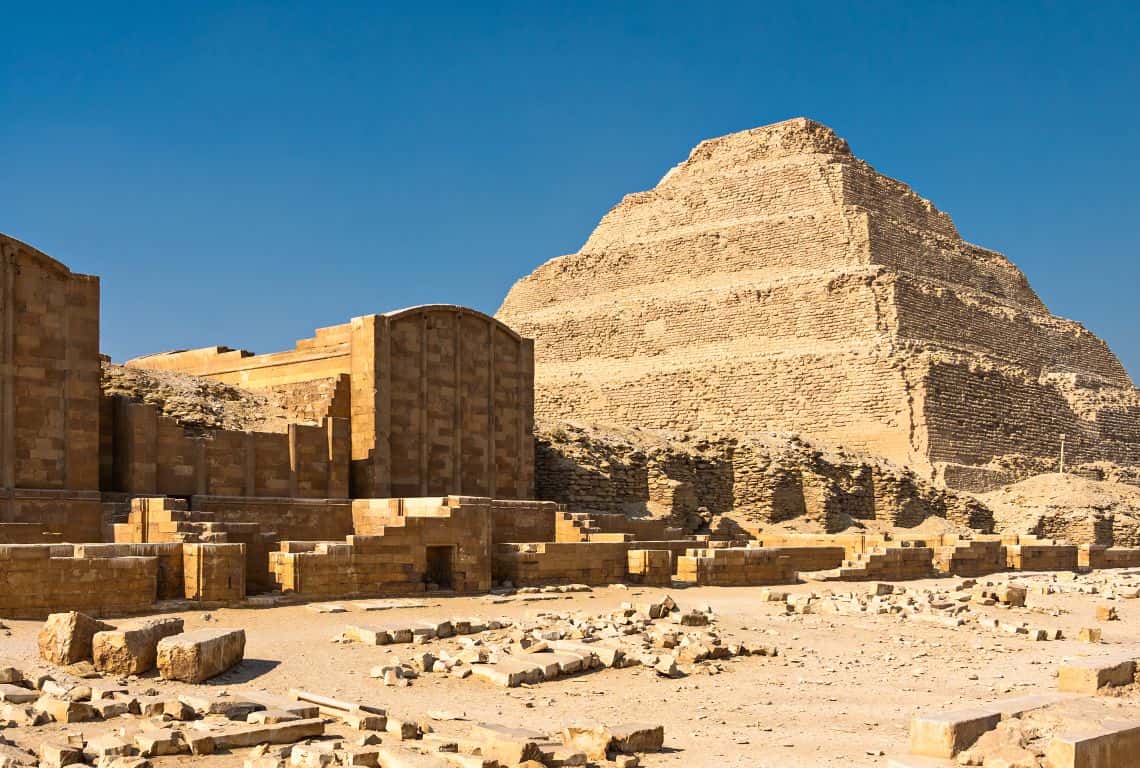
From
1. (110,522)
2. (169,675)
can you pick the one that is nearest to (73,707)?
(169,675)

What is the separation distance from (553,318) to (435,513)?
46987 millimetres

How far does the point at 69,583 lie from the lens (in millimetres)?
11938

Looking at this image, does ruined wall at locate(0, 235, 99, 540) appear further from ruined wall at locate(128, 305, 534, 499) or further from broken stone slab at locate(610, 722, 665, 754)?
broken stone slab at locate(610, 722, 665, 754)

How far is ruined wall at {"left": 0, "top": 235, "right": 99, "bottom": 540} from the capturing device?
18.1 m

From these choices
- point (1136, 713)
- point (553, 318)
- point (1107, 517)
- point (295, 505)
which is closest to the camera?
point (1136, 713)

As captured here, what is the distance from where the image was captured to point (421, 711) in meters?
8.63

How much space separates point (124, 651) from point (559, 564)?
838cm

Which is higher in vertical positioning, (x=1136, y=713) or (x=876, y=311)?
(x=876, y=311)

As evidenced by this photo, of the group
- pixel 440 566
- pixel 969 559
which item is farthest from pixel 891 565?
pixel 440 566

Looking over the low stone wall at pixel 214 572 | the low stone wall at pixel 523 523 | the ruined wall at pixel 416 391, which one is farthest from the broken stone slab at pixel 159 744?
the ruined wall at pixel 416 391

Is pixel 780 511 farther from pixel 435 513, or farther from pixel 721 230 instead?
pixel 721 230

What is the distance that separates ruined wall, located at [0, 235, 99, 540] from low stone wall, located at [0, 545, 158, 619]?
18.6 feet

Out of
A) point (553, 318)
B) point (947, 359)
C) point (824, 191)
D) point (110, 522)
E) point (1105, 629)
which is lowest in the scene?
point (1105, 629)

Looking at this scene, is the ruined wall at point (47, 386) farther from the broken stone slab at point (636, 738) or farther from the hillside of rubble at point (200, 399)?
the broken stone slab at point (636, 738)
